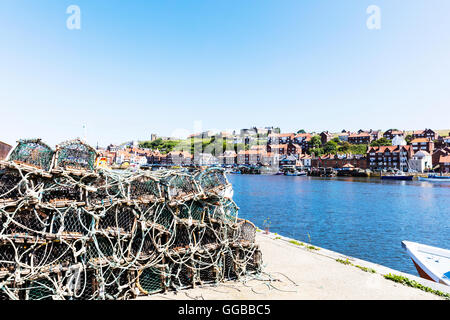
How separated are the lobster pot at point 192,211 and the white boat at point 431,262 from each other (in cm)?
616

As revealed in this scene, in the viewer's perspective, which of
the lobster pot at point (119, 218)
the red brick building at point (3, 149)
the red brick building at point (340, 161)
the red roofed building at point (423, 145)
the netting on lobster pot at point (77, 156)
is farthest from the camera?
the red brick building at point (340, 161)

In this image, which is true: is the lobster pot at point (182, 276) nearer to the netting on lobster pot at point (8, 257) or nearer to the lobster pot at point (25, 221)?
the lobster pot at point (25, 221)

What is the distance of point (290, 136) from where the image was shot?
14912 centimetres

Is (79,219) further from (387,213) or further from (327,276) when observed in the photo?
(387,213)

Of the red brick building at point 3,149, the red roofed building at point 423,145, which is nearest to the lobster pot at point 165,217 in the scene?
the red brick building at point 3,149

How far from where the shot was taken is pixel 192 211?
5.86 meters

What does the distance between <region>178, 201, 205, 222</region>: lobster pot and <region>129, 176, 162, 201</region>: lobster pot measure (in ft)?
1.78

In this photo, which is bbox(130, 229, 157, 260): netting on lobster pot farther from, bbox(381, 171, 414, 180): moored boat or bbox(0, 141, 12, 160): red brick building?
bbox(381, 171, 414, 180): moored boat

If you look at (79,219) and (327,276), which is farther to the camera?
(327,276)

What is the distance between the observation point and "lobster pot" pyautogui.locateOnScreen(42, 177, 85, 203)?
4.62 meters

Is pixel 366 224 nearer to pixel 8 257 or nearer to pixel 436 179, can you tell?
pixel 8 257

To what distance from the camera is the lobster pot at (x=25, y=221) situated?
4.11 metres
